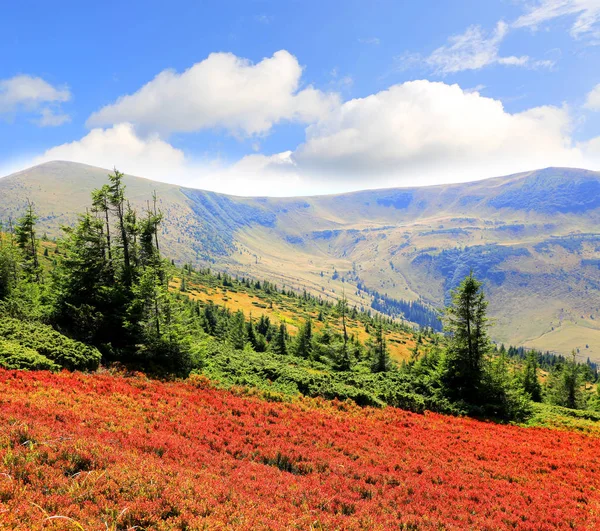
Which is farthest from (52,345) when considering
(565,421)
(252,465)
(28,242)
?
(28,242)

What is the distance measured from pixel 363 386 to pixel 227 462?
58.7 feet

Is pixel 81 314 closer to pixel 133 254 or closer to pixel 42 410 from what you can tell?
pixel 133 254

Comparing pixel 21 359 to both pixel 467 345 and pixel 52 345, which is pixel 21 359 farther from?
pixel 467 345

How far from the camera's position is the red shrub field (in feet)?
24.5

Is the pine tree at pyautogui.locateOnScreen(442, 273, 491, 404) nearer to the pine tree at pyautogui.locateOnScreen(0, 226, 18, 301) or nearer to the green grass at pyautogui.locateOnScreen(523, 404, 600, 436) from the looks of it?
the green grass at pyautogui.locateOnScreen(523, 404, 600, 436)

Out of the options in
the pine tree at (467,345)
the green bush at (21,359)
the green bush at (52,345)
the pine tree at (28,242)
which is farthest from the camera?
the pine tree at (28,242)

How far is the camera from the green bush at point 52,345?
20.2 meters

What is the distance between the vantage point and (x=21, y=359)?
18125mm

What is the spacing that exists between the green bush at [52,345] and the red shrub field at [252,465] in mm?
1612

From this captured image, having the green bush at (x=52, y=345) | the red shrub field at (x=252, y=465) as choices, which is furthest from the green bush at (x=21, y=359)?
the red shrub field at (x=252, y=465)

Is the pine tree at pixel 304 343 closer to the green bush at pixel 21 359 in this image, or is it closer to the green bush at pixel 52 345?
the green bush at pixel 52 345

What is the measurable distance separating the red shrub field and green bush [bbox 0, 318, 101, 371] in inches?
63.5

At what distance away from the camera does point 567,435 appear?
74.1ft

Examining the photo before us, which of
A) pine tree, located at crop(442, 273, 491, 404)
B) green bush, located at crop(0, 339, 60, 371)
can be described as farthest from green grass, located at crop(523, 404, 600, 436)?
green bush, located at crop(0, 339, 60, 371)
